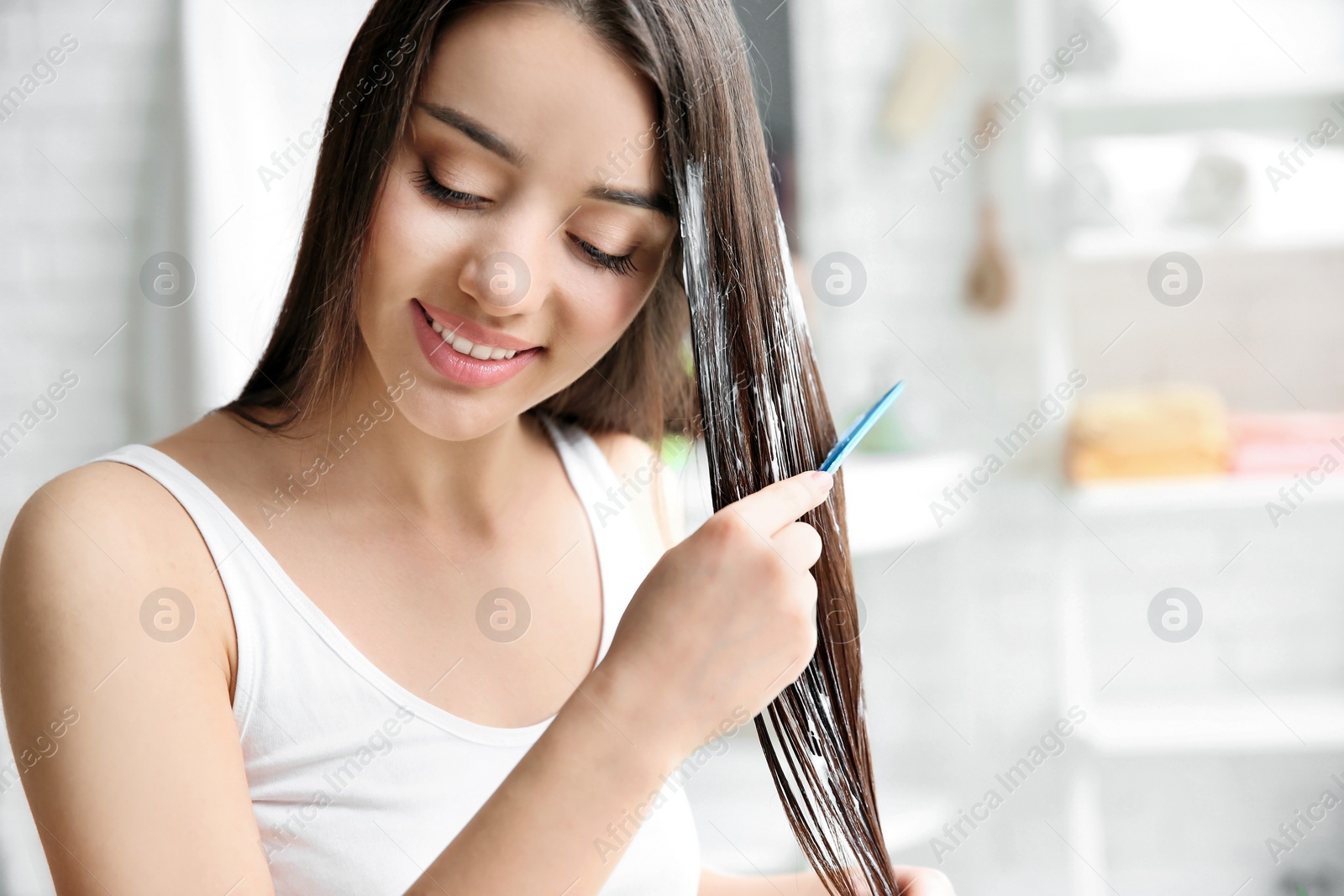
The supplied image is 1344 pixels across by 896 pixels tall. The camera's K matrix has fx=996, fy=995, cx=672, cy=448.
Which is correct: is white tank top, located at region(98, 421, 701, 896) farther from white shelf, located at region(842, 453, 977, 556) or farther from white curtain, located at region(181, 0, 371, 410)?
white shelf, located at region(842, 453, 977, 556)

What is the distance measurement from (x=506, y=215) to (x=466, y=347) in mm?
93

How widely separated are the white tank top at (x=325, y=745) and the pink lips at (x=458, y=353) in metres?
0.18

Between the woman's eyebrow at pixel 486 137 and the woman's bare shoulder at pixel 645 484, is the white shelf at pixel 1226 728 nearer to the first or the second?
the woman's bare shoulder at pixel 645 484

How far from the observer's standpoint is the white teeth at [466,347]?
64 centimetres

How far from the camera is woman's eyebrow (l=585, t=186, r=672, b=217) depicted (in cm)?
61

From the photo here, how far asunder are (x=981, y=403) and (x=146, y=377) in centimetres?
138

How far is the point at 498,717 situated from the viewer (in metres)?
0.73

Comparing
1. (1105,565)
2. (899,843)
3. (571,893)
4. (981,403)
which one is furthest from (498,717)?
(1105,565)
